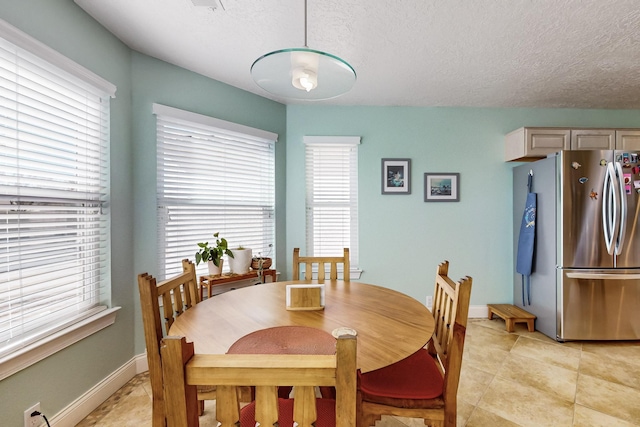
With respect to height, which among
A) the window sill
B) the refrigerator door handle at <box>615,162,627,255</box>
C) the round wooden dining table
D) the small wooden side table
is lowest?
the window sill

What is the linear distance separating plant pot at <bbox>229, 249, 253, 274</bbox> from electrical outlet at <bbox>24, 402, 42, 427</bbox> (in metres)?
1.34

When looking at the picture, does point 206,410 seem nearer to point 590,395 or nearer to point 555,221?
point 590,395

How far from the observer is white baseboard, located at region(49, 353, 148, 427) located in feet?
5.11

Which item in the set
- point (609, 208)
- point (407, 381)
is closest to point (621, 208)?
point (609, 208)

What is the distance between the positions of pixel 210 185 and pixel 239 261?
0.75 meters

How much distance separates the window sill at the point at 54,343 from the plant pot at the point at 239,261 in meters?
0.85

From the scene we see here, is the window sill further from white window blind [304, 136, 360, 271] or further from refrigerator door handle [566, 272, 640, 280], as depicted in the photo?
refrigerator door handle [566, 272, 640, 280]

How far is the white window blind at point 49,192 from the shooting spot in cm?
133

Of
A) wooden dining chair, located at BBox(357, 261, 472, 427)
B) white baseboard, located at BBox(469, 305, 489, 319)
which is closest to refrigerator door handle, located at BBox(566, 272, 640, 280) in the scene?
white baseboard, located at BBox(469, 305, 489, 319)

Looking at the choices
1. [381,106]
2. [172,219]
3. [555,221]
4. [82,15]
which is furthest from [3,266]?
[555,221]

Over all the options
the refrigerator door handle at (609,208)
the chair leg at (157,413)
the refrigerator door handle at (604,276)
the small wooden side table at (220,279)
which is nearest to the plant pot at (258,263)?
the small wooden side table at (220,279)

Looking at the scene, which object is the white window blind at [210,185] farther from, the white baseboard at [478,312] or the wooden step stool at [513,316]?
the wooden step stool at [513,316]

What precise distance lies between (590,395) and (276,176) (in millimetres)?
3093

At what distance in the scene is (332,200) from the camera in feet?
10.5
